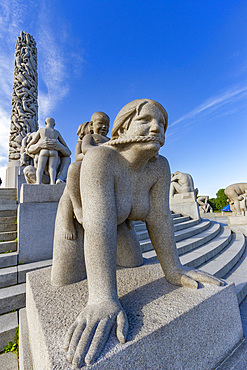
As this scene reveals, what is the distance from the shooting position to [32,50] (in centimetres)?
1462

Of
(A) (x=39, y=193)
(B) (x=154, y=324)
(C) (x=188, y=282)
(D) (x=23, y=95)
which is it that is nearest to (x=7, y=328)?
(B) (x=154, y=324)

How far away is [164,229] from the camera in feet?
5.82

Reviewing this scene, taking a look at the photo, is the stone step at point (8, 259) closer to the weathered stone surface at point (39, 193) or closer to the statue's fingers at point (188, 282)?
the weathered stone surface at point (39, 193)

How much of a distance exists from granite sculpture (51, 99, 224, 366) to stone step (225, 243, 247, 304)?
1.42 m

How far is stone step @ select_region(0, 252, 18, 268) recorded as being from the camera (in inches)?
121

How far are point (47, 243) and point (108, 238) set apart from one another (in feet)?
8.79

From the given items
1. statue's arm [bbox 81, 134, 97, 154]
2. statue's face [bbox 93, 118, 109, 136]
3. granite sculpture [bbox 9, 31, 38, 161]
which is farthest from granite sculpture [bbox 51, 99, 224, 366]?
granite sculpture [bbox 9, 31, 38, 161]

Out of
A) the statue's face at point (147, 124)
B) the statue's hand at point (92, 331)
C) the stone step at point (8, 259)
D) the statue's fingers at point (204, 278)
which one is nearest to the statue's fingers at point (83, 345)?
the statue's hand at point (92, 331)

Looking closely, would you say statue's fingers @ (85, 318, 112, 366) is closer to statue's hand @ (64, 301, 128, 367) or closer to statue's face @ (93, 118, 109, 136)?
statue's hand @ (64, 301, 128, 367)

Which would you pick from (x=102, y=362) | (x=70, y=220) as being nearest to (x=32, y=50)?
(x=70, y=220)

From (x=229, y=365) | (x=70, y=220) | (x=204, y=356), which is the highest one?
(x=70, y=220)

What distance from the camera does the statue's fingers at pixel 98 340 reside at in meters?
0.92

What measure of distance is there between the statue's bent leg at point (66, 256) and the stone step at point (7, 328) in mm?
915

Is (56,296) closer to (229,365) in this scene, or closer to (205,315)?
(205,315)
